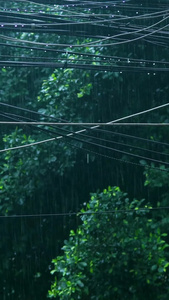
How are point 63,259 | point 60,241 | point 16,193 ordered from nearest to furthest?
point 63,259
point 16,193
point 60,241

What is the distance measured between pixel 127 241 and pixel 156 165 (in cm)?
127

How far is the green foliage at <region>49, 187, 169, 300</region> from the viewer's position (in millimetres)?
7055

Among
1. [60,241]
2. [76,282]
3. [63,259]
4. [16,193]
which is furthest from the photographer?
[60,241]

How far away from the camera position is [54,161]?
845 cm

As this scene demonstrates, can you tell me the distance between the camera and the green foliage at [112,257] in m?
7.05

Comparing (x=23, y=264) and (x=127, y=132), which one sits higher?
(x=127, y=132)

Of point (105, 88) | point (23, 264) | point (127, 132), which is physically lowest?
point (23, 264)

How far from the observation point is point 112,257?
7293mm

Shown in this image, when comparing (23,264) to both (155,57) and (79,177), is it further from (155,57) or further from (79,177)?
(155,57)

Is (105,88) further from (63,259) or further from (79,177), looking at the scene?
(63,259)

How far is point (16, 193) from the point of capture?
27.3 ft

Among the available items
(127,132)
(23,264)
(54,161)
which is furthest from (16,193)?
(127,132)

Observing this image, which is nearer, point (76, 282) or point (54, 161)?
point (76, 282)

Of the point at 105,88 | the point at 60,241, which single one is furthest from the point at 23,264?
the point at 105,88
